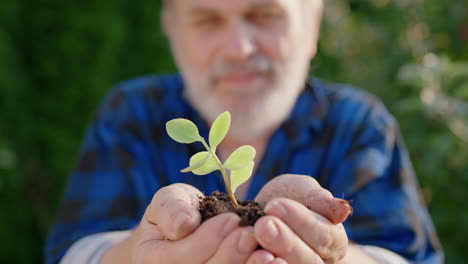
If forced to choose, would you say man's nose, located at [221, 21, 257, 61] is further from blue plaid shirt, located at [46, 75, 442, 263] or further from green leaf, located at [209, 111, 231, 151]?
green leaf, located at [209, 111, 231, 151]

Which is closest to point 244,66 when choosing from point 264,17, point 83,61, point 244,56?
point 244,56

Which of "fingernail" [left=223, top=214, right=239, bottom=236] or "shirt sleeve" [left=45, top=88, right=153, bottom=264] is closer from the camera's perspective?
"fingernail" [left=223, top=214, right=239, bottom=236]

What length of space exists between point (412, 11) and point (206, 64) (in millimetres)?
1112

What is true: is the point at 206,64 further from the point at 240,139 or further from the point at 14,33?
the point at 14,33

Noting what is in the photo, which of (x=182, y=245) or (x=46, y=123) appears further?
(x=46, y=123)

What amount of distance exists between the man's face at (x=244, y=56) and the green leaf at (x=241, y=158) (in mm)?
690

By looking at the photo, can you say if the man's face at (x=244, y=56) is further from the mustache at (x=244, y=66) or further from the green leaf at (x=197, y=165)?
the green leaf at (x=197, y=165)

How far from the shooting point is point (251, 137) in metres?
1.48

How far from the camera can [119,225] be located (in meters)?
1.31

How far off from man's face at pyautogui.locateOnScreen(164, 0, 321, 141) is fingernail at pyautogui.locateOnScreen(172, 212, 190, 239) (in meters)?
0.76

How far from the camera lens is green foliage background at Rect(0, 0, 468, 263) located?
2.07 metres

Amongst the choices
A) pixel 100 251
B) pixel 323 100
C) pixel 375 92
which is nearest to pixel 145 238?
pixel 100 251

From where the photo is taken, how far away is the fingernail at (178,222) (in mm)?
604

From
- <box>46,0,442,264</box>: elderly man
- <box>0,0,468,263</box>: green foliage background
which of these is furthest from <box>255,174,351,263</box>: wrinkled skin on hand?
<box>0,0,468,263</box>: green foliage background
